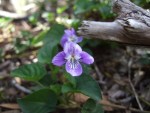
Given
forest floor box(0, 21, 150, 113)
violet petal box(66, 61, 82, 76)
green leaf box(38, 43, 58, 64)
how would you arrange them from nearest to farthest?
violet petal box(66, 61, 82, 76)
green leaf box(38, 43, 58, 64)
forest floor box(0, 21, 150, 113)

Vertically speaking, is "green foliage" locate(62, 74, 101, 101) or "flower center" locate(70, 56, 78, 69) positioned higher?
"flower center" locate(70, 56, 78, 69)

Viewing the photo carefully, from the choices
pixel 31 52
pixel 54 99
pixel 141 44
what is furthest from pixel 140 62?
pixel 31 52

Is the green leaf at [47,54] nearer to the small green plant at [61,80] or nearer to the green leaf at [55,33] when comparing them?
the small green plant at [61,80]

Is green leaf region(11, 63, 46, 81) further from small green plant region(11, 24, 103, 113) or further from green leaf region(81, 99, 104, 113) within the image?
green leaf region(81, 99, 104, 113)

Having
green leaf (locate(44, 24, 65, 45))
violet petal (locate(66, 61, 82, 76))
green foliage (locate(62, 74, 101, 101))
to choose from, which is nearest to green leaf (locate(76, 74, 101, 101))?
green foliage (locate(62, 74, 101, 101))

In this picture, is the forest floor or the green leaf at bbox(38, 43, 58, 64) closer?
the green leaf at bbox(38, 43, 58, 64)

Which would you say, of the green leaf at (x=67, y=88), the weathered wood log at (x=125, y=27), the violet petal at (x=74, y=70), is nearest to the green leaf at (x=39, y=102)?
the green leaf at (x=67, y=88)
